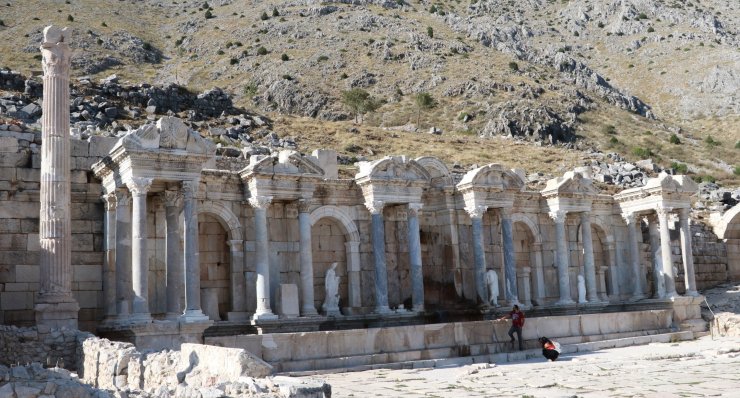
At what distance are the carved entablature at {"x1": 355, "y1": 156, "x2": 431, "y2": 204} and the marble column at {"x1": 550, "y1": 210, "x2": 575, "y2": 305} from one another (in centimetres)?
610

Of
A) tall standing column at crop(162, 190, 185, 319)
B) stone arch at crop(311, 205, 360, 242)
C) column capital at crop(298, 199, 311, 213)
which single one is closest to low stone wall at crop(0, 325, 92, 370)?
tall standing column at crop(162, 190, 185, 319)

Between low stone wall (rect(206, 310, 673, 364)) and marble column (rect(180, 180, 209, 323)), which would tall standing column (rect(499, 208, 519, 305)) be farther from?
marble column (rect(180, 180, 209, 323))

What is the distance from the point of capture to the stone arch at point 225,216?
20.9 metres

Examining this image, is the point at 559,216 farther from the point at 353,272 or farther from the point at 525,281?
the point at 353,272

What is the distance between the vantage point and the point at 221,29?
83625 mm

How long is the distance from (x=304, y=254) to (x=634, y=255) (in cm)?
1416

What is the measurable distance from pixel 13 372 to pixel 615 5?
10118 cm

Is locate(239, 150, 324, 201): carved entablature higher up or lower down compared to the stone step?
higher up

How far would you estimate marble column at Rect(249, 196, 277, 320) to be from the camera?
20.3 m

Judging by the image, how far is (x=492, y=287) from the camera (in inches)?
965

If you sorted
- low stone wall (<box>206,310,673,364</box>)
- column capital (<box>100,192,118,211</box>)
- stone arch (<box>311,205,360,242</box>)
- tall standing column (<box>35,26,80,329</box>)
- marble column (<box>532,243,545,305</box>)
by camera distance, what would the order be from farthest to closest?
marble column (<box>532,243,545,305</box>)
stone arch (<box>311,205,360,242</box>)
column capital (<box>100,192,118,211</box>)
low stone wall (<box>206,310,673,364</box>)
tall standing column (<box>35,26,80,329</box>)

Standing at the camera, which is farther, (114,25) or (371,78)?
(114,25)

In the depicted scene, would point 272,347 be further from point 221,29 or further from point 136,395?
point 221,29

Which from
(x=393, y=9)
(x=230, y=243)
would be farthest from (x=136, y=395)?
(x=393, y=9)
